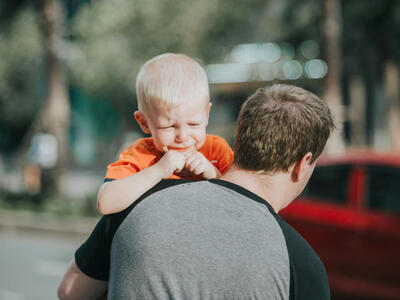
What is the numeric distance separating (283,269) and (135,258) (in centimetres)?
36

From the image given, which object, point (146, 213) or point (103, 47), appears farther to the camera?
point (103, 47)

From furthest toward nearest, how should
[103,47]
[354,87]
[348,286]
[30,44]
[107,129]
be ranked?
1. [107,129]
2. [30,44]
3. [354,87]
4. [103,47]
5. [348,286]

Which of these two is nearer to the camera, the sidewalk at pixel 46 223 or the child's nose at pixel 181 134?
the child's nose at pixel 181 134

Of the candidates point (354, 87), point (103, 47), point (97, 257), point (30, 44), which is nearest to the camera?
point (97, 257)

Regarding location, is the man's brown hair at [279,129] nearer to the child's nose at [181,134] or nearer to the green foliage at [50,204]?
the child's nose at [181,134]

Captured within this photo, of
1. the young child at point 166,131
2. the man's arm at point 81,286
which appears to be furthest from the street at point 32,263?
the young child at point 166,131

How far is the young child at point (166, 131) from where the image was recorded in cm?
158

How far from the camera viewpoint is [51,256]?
27.9 ft

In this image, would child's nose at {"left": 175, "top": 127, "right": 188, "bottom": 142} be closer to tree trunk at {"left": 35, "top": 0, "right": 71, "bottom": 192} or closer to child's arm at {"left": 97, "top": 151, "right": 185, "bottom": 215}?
child's arm at {"left": 97, "top": 151, "right": 185, "bottom": 215}

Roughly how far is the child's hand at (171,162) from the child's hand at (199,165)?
3 cm

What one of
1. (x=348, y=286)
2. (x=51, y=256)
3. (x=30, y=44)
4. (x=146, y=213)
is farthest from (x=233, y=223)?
(x=30, y=44)

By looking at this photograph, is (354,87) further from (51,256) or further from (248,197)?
(248,197)

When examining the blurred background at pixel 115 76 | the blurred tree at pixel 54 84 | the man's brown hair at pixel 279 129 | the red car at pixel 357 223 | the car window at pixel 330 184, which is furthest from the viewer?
the blurred tree at pixel 54 84

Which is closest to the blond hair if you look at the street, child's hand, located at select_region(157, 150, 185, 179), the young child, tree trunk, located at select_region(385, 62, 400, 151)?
the young child
